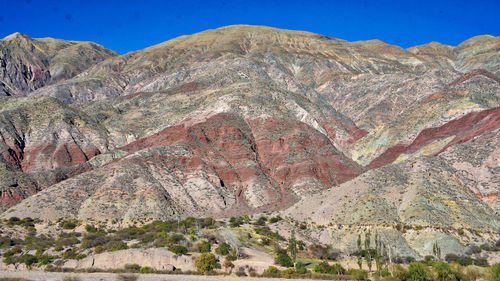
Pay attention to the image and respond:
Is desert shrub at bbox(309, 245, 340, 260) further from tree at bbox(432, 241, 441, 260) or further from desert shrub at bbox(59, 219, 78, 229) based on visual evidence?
desert shrub at bbox(59, 219, 78, 229)

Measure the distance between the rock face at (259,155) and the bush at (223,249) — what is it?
1803cm

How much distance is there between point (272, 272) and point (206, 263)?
19.7 ft

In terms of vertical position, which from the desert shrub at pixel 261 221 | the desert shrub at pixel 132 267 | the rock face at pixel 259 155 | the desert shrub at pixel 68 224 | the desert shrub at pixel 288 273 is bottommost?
the desert shrub at pixel 288 273

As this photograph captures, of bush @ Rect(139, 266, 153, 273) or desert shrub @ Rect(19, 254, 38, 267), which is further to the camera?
desert shrub @ Rect(19, 254, 38, 267)

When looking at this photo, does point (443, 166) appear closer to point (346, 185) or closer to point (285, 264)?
point (346, 185)

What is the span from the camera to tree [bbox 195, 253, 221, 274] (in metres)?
45.9

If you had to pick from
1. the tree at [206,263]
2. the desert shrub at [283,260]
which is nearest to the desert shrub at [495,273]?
the desert shrub at [283,260]

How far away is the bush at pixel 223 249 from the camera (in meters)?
51.1

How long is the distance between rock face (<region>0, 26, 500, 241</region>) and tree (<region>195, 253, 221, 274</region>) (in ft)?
73.2

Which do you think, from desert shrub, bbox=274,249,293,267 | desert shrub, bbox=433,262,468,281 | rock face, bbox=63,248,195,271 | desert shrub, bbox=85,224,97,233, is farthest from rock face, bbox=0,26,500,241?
rock face, bbox=63,248,195,271

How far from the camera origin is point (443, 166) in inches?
2849

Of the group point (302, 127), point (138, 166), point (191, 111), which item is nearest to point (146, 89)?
point (191, 111)

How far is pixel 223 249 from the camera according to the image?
51.6m

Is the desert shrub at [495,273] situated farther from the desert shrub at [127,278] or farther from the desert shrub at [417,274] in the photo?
the desert shrub at [127,278]
